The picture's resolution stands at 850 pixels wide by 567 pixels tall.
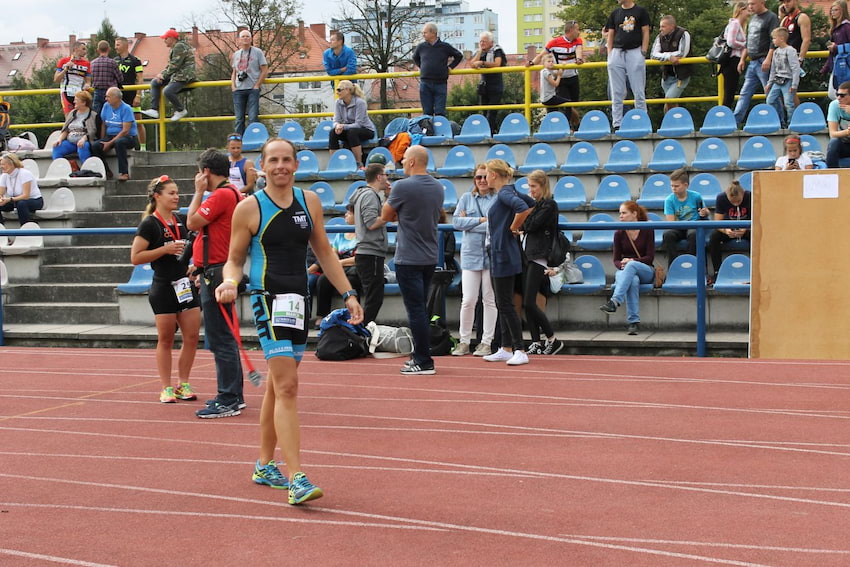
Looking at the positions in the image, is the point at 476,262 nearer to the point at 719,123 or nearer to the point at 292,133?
the point at 719,123

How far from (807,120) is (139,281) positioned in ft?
30.4

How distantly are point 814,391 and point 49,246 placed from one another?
1081 centimetres

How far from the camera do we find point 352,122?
1611 centimetres

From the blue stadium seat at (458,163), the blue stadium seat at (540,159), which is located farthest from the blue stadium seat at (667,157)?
the blue stadium seat at (458,163)

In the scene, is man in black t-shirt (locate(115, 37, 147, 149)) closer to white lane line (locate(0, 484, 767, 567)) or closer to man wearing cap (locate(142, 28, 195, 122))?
man wearing cap (locate(142, 28, 195, 122))

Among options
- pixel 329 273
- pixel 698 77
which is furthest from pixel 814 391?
pixel 698 77

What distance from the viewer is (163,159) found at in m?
17.8

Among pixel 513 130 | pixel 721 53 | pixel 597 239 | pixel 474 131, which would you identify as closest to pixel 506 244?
pixel 597 239

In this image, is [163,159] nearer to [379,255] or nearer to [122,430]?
[379,255]

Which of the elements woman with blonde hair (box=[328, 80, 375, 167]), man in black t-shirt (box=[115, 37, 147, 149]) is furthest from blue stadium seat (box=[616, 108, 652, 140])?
man in black t-shirt (box=[115, 37, 147, 149])

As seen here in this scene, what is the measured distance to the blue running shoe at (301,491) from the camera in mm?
5367

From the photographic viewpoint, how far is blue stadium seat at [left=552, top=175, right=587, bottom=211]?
542 inches

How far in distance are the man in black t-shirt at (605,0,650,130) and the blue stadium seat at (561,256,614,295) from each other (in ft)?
14.9

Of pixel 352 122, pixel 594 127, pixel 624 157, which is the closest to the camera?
pixel 624 157
